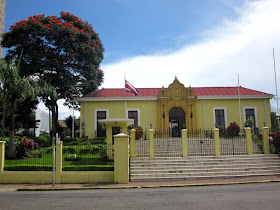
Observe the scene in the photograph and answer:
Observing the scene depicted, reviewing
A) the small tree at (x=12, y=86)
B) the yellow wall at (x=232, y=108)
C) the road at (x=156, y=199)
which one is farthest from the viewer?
the yellow wall at (x=232, y=108)

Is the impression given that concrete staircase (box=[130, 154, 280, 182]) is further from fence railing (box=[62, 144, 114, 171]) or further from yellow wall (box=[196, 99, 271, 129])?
yellow wall (box=[196, 99, 271, 129])

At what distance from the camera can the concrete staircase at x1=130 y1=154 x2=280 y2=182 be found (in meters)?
12.1

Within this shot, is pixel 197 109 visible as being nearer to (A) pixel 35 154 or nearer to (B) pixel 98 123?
(B) pixel 98 123

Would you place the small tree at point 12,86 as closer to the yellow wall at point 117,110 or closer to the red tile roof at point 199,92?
the yellow wall at point 117,110

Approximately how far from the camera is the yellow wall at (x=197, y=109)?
75.1 feet

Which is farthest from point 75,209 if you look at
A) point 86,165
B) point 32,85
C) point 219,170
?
point 32,85

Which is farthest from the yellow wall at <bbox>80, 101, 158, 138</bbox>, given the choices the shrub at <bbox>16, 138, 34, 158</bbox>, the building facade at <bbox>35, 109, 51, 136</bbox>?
the building facade at <bbox>35, 109, 51, 136</bbox>

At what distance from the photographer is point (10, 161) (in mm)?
13422

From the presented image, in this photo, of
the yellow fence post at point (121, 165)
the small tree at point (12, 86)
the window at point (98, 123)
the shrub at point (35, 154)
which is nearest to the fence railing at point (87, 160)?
the yellow fence post at point (121, 165)

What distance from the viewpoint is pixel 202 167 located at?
1288 cm

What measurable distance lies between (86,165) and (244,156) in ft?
28.8

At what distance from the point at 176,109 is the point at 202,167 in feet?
35.4

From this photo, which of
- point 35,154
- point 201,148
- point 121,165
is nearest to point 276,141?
point 201,148

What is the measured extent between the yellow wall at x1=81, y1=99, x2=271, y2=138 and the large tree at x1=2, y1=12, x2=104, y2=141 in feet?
7.24
